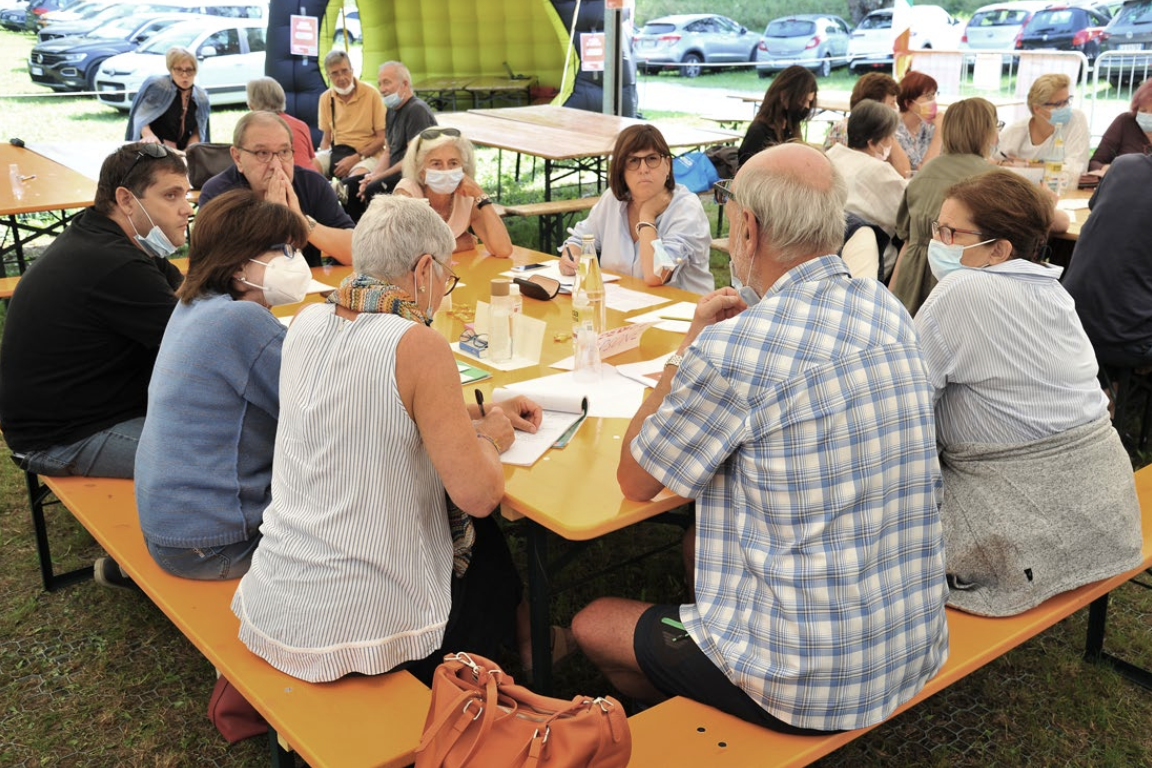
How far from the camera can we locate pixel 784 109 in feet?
20.5

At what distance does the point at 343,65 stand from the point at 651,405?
7.33 metres

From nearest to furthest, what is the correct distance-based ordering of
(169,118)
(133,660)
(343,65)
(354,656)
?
(354,656), (133,660), (169,118), (343,65)

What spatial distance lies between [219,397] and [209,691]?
38.8 inches

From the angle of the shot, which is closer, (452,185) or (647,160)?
(647,160)

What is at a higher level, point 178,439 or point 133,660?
point 178,439

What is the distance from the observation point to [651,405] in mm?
2205

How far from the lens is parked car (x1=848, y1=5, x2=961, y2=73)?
1803cm

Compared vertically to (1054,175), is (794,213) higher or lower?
higher

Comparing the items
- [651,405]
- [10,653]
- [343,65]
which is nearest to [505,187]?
[343,65]

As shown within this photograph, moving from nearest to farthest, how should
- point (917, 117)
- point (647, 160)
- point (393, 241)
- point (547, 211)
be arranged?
point (393, 241) < point (647, 160) < point (547, 211) < point (917, 117)

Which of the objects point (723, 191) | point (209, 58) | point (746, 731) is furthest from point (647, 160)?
point (209, 58)

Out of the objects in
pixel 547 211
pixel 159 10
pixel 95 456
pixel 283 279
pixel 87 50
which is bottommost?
pixel 95 456

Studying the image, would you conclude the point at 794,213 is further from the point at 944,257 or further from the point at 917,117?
the point at 917,117

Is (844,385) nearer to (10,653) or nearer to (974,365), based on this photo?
(974,365)
